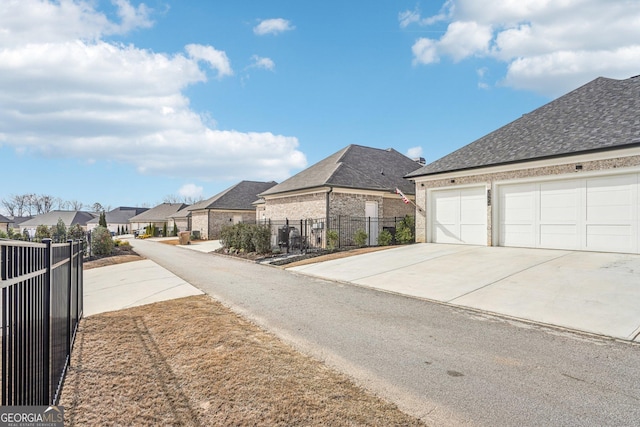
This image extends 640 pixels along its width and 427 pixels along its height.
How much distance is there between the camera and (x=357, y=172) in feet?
72.6

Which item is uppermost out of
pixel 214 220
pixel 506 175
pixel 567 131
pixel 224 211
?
pixel 567 131

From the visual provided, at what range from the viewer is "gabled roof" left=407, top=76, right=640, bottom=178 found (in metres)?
12.4

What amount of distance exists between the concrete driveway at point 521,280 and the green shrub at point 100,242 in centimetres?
1176

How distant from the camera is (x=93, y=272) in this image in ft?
45.8

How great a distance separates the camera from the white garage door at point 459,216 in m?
15.4

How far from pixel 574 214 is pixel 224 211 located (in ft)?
98.3

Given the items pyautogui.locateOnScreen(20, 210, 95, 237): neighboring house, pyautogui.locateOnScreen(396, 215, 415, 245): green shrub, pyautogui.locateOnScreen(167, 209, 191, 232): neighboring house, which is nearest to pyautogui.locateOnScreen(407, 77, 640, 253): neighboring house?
pyautogui.locateOnScreen(396, 215, 415, 245): green shrub

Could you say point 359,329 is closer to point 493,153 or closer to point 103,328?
point 103,328

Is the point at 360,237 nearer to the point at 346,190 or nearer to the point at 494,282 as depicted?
the point at 346,190

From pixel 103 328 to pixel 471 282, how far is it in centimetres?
843

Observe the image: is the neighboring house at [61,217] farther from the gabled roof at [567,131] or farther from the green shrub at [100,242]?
the gabled roof at [567,131]

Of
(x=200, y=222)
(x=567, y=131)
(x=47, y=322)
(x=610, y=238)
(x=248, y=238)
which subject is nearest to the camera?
(x=47, y=322)

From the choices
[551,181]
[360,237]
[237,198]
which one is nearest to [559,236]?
[551,181]

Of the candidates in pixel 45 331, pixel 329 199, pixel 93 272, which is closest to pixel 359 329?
pixel 45 331
